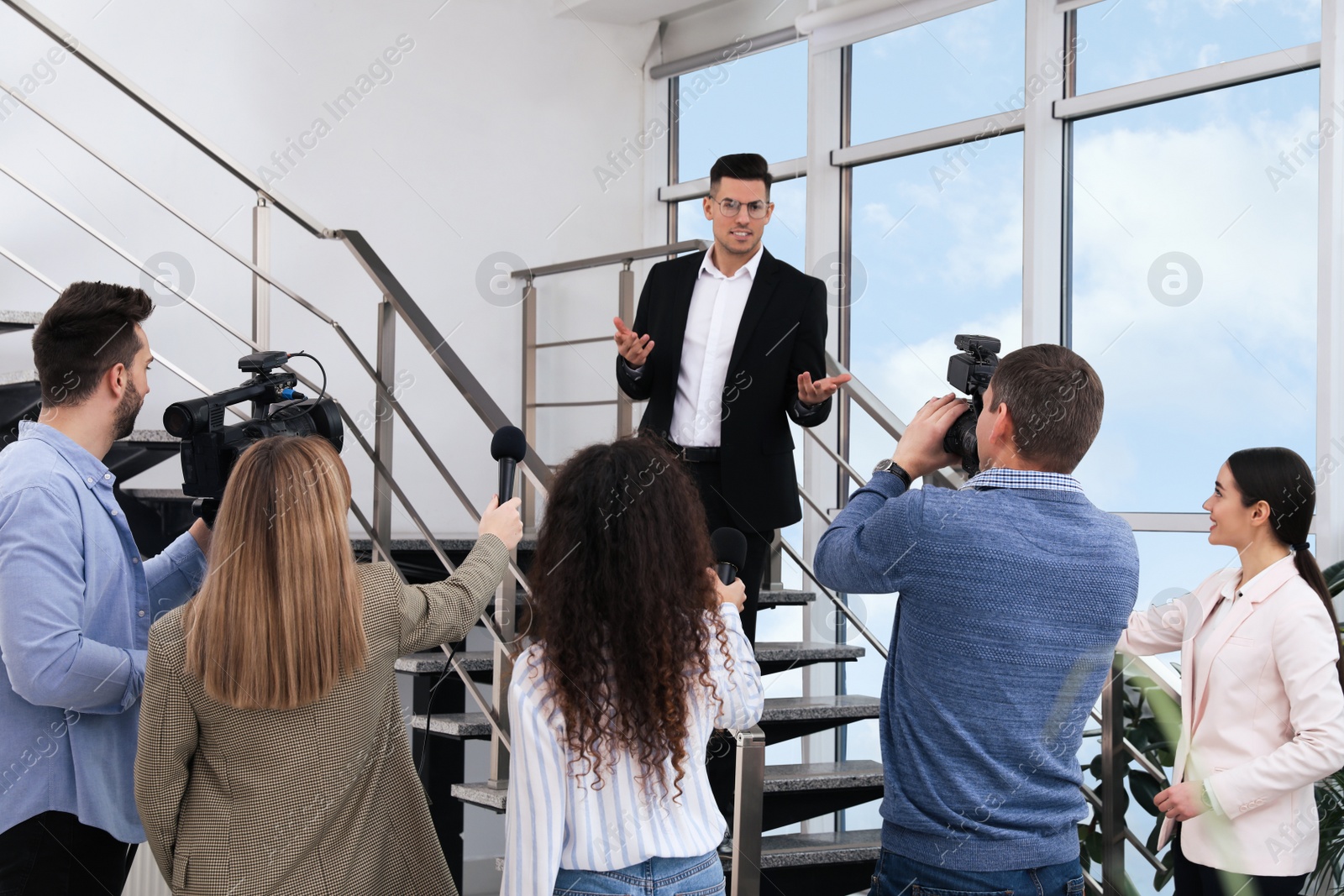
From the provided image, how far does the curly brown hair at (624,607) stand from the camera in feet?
4.57

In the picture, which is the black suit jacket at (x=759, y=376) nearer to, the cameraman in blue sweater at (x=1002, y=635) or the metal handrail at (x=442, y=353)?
the metal handrail at (x=442, y=353)

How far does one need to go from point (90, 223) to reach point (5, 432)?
1473 millimetres

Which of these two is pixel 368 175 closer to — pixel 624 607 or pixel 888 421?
pixel 888 421

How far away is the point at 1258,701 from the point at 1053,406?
0.75m

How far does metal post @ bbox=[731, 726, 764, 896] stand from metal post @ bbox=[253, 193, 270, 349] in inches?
69.1

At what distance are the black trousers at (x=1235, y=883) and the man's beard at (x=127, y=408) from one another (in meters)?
1.81

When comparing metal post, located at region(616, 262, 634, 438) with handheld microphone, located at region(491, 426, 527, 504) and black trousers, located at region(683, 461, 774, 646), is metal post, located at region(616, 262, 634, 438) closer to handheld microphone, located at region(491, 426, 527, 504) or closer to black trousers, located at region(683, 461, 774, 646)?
black trousers, located at region(683, 461, 774, 646)

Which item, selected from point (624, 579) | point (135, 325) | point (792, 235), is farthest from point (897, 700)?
point (792, 235)

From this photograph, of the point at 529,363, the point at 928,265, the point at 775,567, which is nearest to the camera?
the point at 775,567

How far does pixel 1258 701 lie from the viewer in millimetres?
1953

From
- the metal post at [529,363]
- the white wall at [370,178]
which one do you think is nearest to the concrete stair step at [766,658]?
the white wall at [370,178]

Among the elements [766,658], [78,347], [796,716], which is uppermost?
[78,347]

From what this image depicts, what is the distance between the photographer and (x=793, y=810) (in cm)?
251

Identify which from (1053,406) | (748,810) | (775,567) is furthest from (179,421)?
(775,567)
